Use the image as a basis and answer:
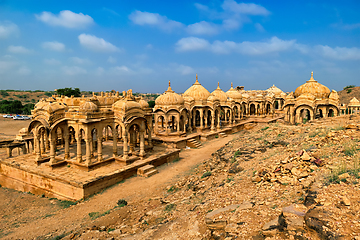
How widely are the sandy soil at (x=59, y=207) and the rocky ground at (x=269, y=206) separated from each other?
0.89m

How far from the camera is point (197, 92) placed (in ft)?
108

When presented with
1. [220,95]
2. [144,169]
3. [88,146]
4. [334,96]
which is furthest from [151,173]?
[334,96]

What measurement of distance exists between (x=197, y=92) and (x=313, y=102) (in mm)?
14859

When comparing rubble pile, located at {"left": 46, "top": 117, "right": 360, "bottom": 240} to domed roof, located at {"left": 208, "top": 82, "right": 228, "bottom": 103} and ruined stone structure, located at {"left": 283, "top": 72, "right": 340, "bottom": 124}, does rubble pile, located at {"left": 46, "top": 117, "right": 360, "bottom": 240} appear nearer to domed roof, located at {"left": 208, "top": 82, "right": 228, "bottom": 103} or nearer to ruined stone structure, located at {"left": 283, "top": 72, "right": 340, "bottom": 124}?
ruined stone structure, located at {"left": 283, "top": 72, "right": 340, "bottom": 124}

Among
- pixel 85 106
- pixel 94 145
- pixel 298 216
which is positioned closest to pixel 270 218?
pixel 298 216

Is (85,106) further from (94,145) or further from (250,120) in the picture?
(250,120)

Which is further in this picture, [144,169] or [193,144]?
[193,144]

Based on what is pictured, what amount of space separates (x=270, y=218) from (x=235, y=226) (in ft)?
3.18

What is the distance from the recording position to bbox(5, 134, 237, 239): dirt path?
438 inches

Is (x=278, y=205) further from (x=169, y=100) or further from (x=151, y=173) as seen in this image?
(x=169, y=100)

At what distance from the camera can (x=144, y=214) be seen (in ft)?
35.2

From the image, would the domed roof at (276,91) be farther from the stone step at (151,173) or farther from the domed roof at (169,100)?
the stone step at (151,173)

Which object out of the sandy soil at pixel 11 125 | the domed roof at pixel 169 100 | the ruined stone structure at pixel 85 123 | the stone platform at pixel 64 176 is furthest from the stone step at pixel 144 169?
the sandy soil at pixel 11 125

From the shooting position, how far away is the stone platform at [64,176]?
14.4 metres
